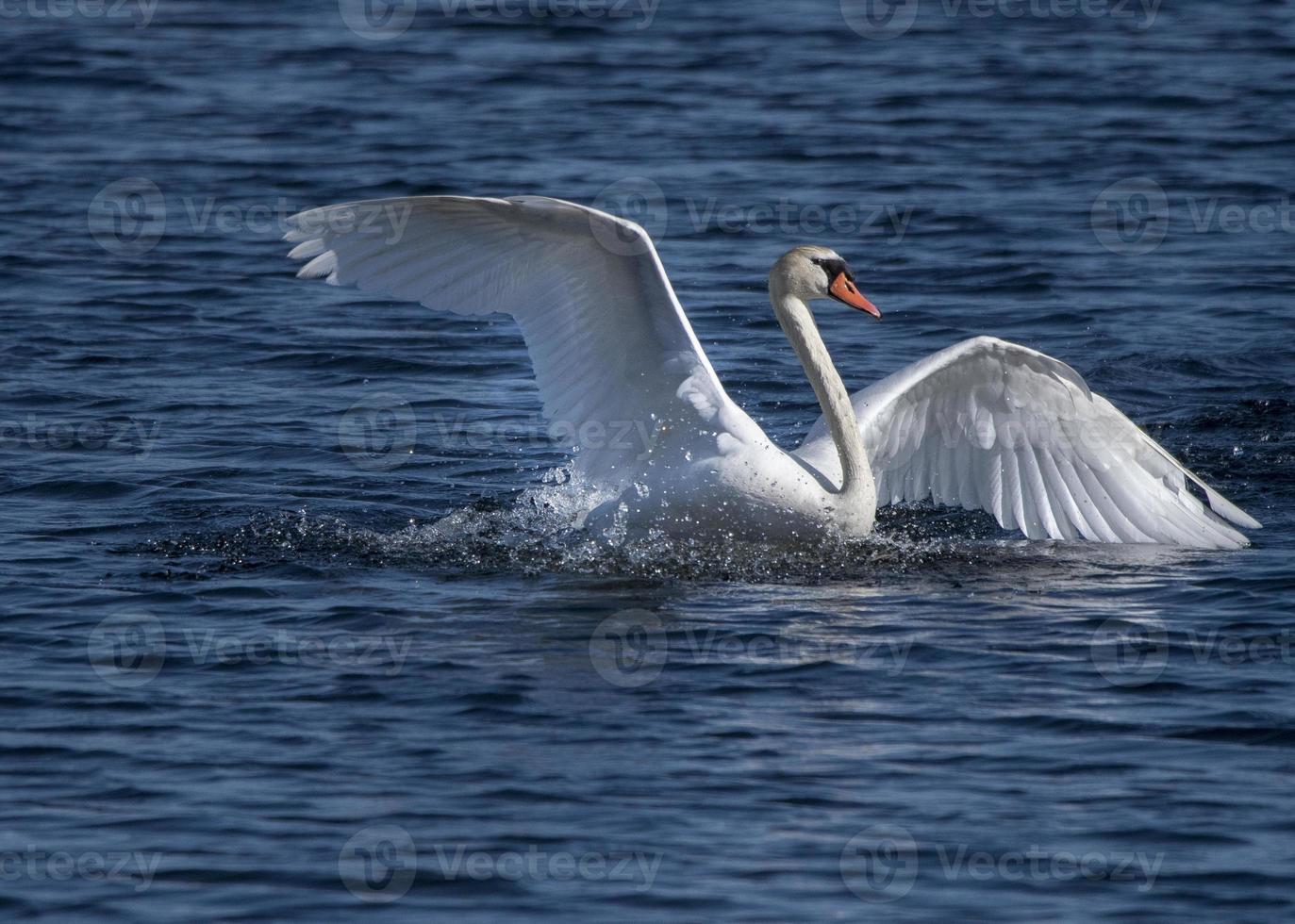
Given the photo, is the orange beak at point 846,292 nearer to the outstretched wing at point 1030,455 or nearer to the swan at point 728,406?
the swan at point 728,406

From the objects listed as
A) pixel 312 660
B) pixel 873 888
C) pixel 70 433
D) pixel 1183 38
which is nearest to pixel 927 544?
pixel 312 660

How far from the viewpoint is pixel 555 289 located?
28.2 feet

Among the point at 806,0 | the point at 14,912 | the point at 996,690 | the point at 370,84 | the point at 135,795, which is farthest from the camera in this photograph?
the point at 806,0

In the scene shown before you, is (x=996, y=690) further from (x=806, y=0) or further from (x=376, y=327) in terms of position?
(x=806, y=0)

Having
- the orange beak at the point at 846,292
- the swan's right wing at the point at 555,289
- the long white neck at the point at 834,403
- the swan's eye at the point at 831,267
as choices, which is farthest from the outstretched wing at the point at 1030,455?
the swan's right wing at the point at 555,289

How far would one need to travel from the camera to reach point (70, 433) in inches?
446

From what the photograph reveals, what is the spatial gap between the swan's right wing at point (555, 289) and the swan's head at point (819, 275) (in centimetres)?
76

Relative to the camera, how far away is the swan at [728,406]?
8.42 meters

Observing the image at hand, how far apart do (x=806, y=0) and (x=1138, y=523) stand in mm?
18506

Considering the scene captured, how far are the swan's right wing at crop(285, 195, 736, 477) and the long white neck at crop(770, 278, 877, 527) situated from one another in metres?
0.57

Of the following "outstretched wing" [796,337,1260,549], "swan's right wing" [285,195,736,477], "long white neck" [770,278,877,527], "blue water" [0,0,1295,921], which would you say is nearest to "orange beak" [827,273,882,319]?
"long white neck" [770,278,877,527]

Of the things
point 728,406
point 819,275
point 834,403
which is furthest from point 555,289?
point 834,403

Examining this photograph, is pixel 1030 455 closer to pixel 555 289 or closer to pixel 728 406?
pixel 728 406

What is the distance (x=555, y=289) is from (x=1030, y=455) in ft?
8.41
